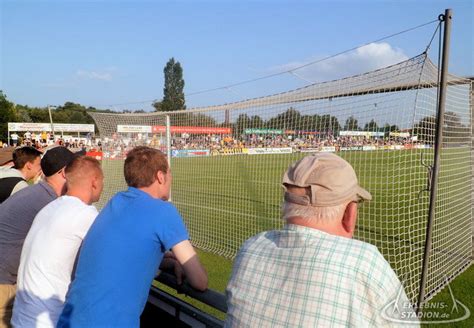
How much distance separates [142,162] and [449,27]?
10.6 ft

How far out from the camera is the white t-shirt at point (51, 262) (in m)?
2.33

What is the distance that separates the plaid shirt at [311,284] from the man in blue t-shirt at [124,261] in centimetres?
54

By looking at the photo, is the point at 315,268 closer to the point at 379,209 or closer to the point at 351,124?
the point at 351,124

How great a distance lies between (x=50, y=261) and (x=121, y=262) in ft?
1.97

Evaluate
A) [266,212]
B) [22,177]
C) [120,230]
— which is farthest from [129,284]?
[266,212]

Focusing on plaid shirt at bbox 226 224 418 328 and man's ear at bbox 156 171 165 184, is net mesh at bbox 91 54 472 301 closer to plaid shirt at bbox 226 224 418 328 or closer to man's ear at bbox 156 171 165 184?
man's ear at bbox 156 171 165 184

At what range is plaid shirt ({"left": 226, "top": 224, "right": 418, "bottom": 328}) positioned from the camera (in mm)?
1269

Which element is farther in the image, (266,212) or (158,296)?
(266,212)

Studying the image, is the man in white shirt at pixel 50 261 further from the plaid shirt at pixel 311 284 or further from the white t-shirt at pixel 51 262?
the plaid shirt at pixel 311 284

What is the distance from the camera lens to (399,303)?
51.1 inches

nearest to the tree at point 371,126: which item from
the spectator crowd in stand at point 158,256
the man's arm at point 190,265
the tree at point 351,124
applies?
the tree at point 351,124

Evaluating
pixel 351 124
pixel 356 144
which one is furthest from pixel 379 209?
pixel 351 124

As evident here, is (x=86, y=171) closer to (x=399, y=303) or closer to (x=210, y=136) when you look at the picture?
(x=399, y=303)

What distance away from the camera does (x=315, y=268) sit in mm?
1354
